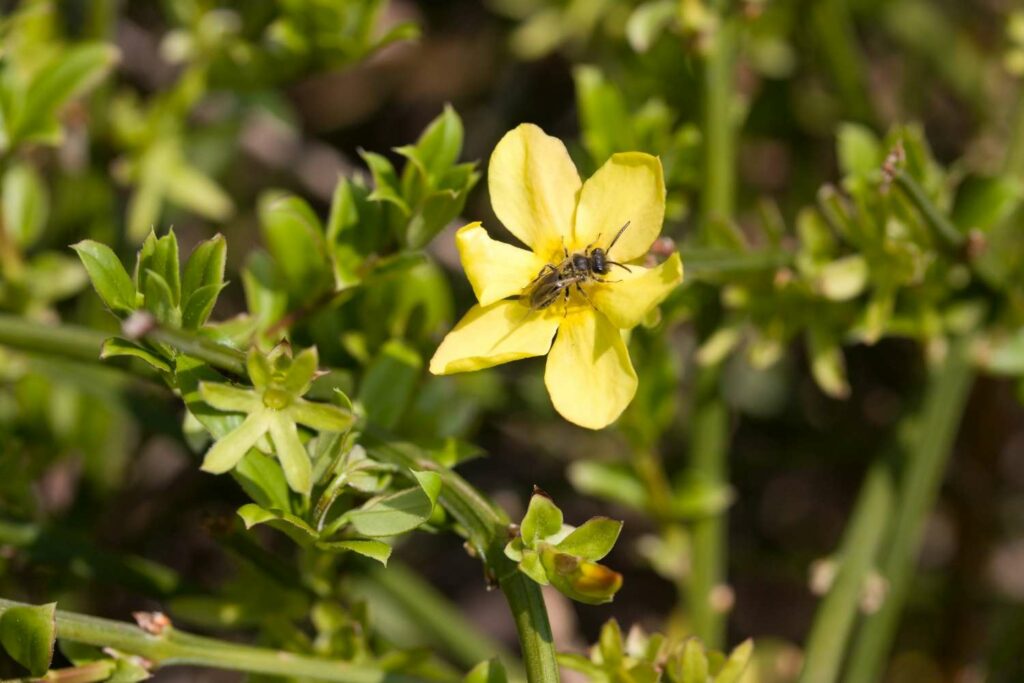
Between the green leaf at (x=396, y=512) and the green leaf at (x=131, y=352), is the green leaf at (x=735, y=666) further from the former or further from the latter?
the green leaf at (x=131, y=352)

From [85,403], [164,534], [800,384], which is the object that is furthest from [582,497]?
[85,403]

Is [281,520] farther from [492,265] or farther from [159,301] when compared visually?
[492,265]

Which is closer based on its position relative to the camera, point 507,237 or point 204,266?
point 204,266

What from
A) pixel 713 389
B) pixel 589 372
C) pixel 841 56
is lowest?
pixel 589 372

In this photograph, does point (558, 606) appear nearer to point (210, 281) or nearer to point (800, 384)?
point (800, 384)

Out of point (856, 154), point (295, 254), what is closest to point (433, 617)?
point (295, 254)

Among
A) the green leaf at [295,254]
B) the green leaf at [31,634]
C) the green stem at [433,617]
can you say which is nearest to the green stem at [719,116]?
the green leaf at [295,254]
